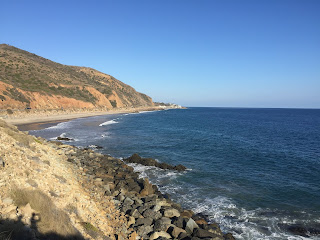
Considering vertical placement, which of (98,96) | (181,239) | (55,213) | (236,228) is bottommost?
(236,228)

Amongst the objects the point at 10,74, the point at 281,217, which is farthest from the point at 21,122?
the point at 281,217

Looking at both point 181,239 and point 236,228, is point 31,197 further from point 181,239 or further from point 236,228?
point 236,228

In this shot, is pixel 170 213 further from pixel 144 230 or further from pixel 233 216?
pixel 233 216

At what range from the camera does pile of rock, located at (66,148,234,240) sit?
9.95 m

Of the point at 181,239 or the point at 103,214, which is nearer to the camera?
the point at 181,239

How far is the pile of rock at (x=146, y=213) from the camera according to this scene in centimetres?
995

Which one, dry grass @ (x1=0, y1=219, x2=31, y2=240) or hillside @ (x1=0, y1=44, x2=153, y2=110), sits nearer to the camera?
dry grass @ (x1=0, y1=219, x2=31, y2=240)

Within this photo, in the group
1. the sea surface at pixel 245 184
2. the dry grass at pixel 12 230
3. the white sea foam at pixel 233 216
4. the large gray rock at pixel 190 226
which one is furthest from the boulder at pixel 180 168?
the dry grass at pixel 12 230

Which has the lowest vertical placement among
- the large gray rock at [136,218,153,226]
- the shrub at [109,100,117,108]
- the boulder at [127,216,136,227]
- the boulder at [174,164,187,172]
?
the boulder at [174,164,187,172]

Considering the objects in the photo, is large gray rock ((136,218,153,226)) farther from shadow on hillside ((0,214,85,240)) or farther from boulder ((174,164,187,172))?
boulder ((174,164,187,172))

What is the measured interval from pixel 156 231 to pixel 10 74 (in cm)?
9570

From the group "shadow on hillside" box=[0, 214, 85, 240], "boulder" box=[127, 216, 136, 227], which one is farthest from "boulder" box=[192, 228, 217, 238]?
"shadow on hillside" box=[0, 214, 85, 240]

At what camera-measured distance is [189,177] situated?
20203mm

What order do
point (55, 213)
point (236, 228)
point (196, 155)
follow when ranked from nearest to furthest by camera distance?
point (55, 213) < point (236, 228) < point (196, 155)
